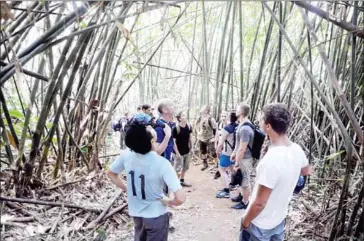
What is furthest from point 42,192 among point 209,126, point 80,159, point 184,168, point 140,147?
point 209,126

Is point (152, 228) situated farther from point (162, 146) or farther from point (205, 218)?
point (205, 218)

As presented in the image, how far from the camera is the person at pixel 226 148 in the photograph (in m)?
4.34

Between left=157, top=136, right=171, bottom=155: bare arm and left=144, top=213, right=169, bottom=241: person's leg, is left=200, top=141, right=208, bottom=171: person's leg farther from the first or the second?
left=144, top=213, right=169, bottom=241: person's leg

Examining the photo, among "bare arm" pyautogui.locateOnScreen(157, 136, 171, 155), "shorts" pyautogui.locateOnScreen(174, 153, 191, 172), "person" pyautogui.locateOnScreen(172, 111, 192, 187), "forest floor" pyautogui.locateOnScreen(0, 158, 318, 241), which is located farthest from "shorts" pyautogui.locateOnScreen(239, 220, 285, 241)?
"shorts" pyautogui.locateOnScreen(174, 153, 191, 172)

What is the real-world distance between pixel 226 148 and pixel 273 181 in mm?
2730

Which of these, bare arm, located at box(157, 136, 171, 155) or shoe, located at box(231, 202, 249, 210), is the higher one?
bare arm, located at box(157, 136, 171, 155)

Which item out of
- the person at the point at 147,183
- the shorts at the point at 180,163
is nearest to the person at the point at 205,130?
the shorts at the point at 180,163

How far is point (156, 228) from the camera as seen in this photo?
2061 millimetres

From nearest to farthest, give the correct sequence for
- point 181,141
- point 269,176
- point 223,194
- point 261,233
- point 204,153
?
point 269,176 < point 261,233 < point 223,194 < point 181,141 < point 204,153

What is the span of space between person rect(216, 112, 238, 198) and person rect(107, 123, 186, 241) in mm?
2321

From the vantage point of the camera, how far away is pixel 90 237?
269cm

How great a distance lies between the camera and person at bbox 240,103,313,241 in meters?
1.73

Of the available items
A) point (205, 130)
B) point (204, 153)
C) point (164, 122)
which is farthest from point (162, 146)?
point (204, 153)

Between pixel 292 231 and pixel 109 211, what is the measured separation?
1438 mm
